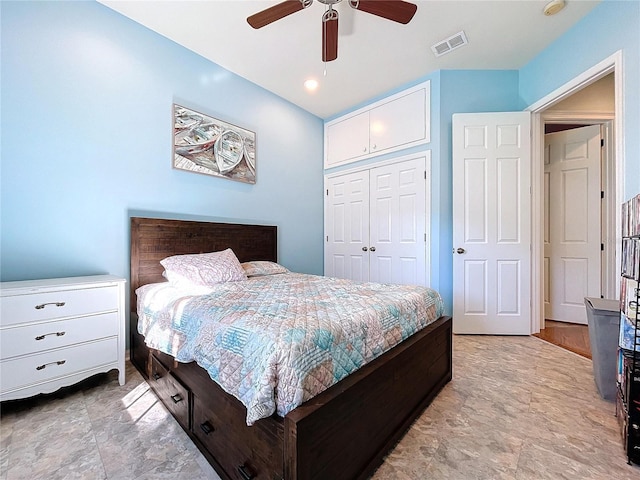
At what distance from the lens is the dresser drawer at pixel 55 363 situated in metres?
1.55

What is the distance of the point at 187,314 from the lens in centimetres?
150

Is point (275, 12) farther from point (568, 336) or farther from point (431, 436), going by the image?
point (568, 336)

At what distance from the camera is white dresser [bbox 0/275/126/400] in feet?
5.09

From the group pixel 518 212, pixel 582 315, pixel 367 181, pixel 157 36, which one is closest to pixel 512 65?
pixel 518 212

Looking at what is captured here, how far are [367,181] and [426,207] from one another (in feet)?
3.03

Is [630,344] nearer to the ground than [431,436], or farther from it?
farther from it

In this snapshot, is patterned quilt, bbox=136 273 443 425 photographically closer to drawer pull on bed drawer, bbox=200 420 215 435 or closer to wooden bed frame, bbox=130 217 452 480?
wooden bed frame, bbox=130 217 452 480

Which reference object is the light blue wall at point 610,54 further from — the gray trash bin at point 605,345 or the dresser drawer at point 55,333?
the dresser drawer at point 55,333

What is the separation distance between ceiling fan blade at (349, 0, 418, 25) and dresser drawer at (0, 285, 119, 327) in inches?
99.3

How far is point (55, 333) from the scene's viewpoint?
1.69m

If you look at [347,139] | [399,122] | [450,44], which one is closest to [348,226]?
[347,139]

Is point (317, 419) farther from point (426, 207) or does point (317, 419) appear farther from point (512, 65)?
point (512, 65)

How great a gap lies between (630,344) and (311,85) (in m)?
3.59

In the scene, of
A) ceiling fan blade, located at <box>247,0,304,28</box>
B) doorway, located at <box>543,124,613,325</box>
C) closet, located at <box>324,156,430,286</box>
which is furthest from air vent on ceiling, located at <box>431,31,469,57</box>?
doorway, located at <box>543,124,613,325</box>
